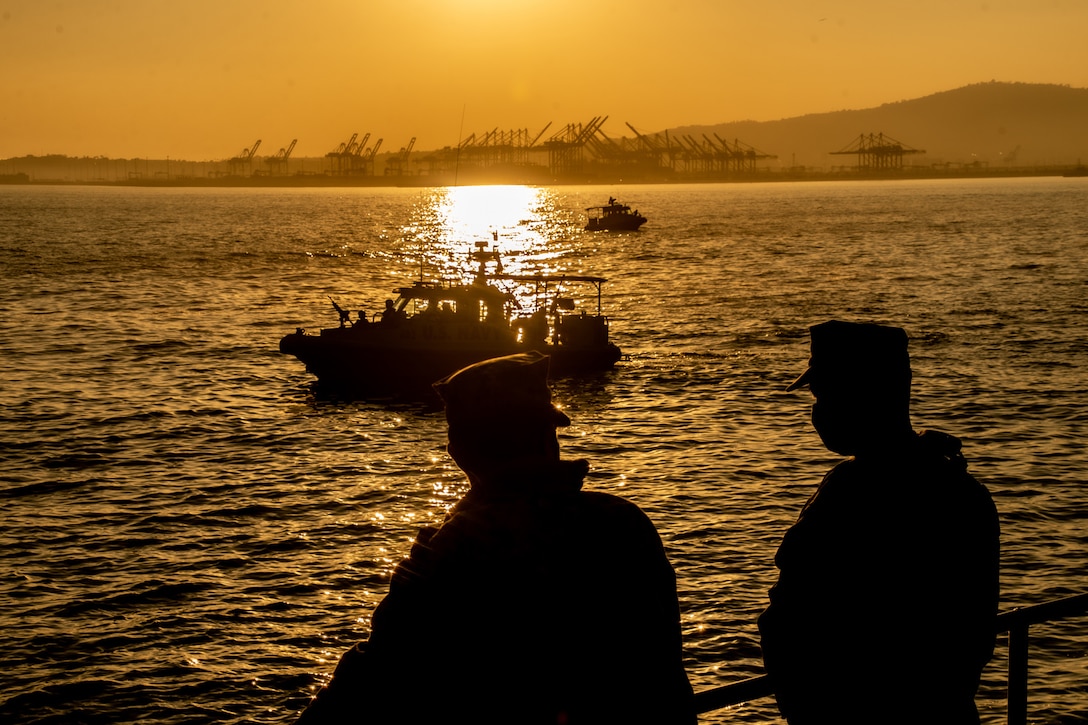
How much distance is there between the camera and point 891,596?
3041 mm

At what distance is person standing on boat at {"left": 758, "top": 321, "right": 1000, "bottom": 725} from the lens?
3.04 m

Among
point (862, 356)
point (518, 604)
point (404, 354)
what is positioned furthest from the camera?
point (404, 354)

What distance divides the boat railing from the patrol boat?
30782 mm

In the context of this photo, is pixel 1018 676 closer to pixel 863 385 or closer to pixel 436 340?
pixel 863 385

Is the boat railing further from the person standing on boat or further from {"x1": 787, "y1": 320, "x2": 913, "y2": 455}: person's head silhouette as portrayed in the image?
{"x1": 787, "y1": 320, "x2": 913, "y2": 455}: person's head silhouette

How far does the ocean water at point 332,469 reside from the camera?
1655 centimetres

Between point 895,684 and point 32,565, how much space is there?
20.4 meters

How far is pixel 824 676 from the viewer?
10.1ft

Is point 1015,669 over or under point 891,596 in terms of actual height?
under

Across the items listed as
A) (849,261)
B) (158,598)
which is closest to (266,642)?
(158,598)

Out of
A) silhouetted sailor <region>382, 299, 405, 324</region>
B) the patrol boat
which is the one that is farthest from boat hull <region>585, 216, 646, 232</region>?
silhouetted sailor <region>382, 299, 405, 324</region>

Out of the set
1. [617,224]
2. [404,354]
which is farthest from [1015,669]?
[617,224]

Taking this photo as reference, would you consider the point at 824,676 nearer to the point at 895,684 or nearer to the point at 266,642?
the point at 895,684

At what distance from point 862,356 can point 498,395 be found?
1131mm
